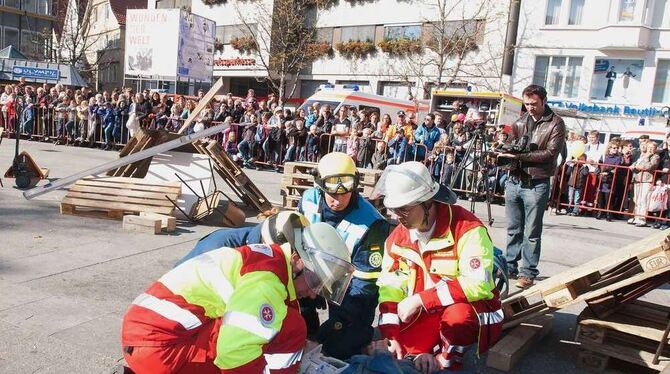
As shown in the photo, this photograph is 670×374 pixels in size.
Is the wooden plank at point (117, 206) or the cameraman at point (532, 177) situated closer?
the cameraman at point (532, 177)

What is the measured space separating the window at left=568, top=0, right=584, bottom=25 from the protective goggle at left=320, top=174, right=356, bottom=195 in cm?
2630

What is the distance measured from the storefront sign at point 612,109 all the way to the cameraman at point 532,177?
21.6 metres

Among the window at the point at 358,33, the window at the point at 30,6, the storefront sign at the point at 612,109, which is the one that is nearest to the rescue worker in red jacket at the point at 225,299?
the storefront sign at the point at 612,109

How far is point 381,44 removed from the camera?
31203 mm

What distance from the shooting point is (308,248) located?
2309mm

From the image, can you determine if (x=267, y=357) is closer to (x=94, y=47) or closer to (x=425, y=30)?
(x=425, y=30)

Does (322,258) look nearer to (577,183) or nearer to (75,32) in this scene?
(577,183)

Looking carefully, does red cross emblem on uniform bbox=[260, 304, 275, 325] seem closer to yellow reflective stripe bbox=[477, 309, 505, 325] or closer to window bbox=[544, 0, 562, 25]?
yellow reflective stripe bbox=[477, 309, 505, 325]

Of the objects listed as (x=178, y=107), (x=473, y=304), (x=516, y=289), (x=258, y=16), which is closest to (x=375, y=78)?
(x=258, y=16)

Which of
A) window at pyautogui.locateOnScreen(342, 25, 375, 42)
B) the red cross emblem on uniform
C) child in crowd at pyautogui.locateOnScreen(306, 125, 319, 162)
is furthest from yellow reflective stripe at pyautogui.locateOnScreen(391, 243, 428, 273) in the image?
window at pyautogui.locateOnScreen(342, 25, 375, 42)

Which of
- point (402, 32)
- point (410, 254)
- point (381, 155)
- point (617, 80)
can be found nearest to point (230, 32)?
point (402, 32)

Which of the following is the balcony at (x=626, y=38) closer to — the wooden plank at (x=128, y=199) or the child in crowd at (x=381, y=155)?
the child in crowd at (x=381, y=155)

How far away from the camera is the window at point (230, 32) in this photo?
123ft

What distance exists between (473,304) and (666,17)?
26.6 metres
